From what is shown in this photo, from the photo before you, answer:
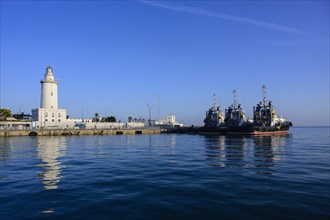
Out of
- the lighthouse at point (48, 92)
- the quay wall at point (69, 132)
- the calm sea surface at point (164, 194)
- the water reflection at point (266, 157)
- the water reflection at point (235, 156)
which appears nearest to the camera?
the calm sea surface at point (164, 194)

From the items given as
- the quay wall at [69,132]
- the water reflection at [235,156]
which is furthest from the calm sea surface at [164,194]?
the quay wall at [69,132]

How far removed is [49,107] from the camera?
107 meters

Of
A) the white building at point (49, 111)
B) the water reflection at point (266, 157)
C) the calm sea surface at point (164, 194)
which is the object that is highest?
the white building at point (49, 111)

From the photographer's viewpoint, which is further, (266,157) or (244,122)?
(244,122)

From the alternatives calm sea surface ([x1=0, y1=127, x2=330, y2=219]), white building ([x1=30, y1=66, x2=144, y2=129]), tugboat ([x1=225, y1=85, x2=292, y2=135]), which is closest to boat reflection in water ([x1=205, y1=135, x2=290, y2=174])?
calm sea surface ([x1=0, y1=127, x2=330, y2=219])

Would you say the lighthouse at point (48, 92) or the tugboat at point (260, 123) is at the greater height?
the lighthouse at point (48, 92)

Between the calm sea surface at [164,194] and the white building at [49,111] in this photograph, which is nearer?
the calm sea surface at [164,194]

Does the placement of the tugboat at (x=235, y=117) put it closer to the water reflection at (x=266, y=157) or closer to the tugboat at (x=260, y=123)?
the tugboat at (x=260, y=123)

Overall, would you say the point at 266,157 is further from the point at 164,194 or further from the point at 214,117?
the point at 214,117

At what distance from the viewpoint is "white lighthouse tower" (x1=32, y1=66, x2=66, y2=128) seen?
104000mm

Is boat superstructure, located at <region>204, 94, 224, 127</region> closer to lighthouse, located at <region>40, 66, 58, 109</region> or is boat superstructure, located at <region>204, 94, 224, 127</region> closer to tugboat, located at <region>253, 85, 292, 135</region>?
tugboat, located at <region>253, 85, 292, 135</region>

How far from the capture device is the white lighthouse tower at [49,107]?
10400 cm

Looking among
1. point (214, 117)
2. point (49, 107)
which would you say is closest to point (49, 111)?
point (49, 107)

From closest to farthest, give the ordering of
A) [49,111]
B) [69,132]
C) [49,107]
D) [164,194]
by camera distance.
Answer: [164,194] < [69,132] < [49,111] < [49,107]
